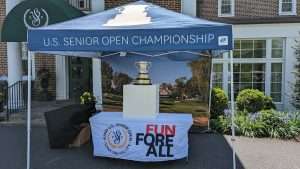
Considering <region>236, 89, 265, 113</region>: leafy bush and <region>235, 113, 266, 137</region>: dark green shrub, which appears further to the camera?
<region>236, 89, 265, 113</region>: leafy bush

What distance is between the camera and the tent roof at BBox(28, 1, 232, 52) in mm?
5262

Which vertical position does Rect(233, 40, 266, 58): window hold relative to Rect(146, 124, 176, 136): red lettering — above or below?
above

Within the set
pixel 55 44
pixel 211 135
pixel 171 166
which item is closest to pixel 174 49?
pixel 55 44

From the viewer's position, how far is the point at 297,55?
39.8ft

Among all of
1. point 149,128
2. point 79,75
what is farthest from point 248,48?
point 149,128

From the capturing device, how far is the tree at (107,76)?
32.4 ft

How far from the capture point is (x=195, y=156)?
7051mm

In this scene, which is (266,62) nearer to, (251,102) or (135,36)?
(251,102)

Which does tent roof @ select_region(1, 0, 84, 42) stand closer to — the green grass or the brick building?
the brick building

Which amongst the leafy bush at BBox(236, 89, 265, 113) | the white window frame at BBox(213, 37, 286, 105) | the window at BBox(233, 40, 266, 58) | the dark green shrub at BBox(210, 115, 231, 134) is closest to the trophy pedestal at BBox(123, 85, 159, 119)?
the dark green shrub at BBox(210, 115, 231, 134)

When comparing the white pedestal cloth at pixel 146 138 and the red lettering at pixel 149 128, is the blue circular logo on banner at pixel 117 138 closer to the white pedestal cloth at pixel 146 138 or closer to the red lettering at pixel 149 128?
the white pedestal cloth at pixel 146 138

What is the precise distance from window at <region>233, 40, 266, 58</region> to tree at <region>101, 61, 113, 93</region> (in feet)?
17.4

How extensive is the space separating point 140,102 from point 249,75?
7.51 metres

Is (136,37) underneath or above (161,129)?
above
